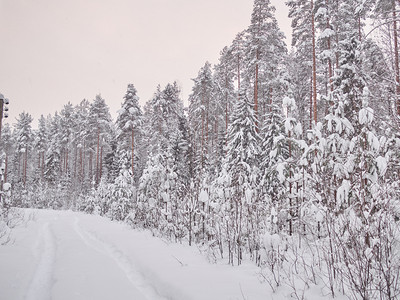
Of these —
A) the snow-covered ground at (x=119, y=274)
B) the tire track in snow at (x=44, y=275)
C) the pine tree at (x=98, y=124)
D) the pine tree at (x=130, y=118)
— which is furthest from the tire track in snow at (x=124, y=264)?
the pine tree at (x=98, y=124)

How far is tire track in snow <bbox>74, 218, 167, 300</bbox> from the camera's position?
384cm

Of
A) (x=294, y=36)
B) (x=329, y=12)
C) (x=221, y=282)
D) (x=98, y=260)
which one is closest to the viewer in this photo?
(x=221, y=282)

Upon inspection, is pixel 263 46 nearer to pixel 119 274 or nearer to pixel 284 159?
pixel 284 159

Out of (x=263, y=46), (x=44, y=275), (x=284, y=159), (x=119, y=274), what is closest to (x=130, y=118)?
(x=263, y=46)

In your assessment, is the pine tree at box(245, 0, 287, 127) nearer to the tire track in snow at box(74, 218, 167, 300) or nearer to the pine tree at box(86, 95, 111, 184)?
the tire track in snow at box(74, 218, 167, 300)

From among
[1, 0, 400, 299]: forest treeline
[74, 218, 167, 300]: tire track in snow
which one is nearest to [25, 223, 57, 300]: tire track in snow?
[74, 218, 167, 300]: tire track in snow

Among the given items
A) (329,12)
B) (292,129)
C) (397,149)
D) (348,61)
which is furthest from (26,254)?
(329,12)

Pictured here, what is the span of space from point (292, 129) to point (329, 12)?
1521 cm

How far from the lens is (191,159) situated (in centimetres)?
2655

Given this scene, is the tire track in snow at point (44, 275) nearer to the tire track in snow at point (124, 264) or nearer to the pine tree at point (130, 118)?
the tire track in snow at point (124, 264)

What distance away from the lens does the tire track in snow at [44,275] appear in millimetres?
3678

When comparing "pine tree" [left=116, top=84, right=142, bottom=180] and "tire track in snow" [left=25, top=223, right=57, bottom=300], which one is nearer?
"tire track in snow" [left=25, top=223, right=57, bottom=300]

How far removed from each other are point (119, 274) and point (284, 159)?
680 centimetres

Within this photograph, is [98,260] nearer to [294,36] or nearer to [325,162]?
[325,162]
